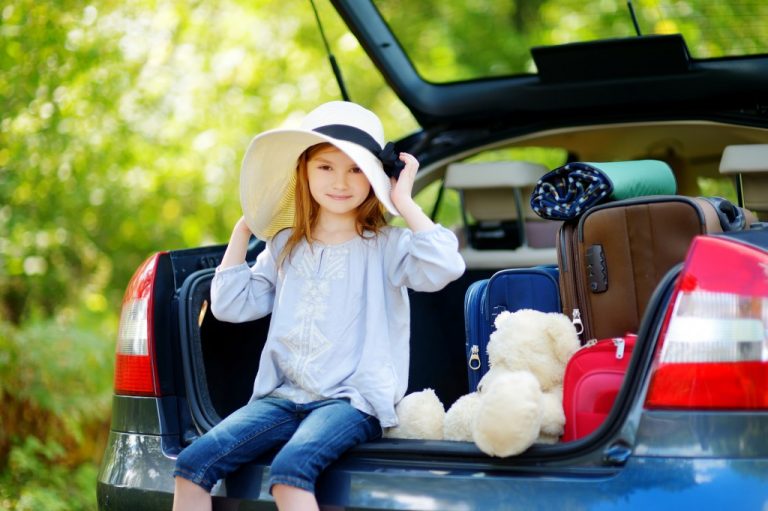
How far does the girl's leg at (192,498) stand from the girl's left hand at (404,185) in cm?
83

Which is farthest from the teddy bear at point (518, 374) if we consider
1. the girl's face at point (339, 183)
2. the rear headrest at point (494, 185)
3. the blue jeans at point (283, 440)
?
the rear headrest at point (494, 185)

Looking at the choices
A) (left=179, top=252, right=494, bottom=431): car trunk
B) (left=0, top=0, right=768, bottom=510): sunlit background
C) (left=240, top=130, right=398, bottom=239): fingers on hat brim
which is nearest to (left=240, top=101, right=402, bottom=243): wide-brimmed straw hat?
(left=240, top=130, right=398, bottom=239): fingers on hat brim

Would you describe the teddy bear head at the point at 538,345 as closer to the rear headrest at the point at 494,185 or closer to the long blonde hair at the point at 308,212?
the long blonde hair at the point at 308,212

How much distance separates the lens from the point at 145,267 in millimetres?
2748

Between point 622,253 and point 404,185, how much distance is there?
571 millimetres

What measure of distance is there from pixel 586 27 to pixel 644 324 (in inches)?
139

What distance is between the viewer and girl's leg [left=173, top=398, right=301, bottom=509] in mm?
2332

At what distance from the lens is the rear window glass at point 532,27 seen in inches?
139

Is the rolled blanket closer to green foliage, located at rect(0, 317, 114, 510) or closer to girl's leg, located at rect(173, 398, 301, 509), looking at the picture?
girl's leg, located at rect(173, 398, 301, 509)

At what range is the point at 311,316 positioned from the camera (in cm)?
256

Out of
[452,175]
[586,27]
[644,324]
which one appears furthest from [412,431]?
[586,27]

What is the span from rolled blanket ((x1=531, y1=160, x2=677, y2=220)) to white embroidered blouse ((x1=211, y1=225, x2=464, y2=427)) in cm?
Answer: 26

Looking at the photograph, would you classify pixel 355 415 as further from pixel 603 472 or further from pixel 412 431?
pixel 603 472

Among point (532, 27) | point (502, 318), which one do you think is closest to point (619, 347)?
point (502, 318)
